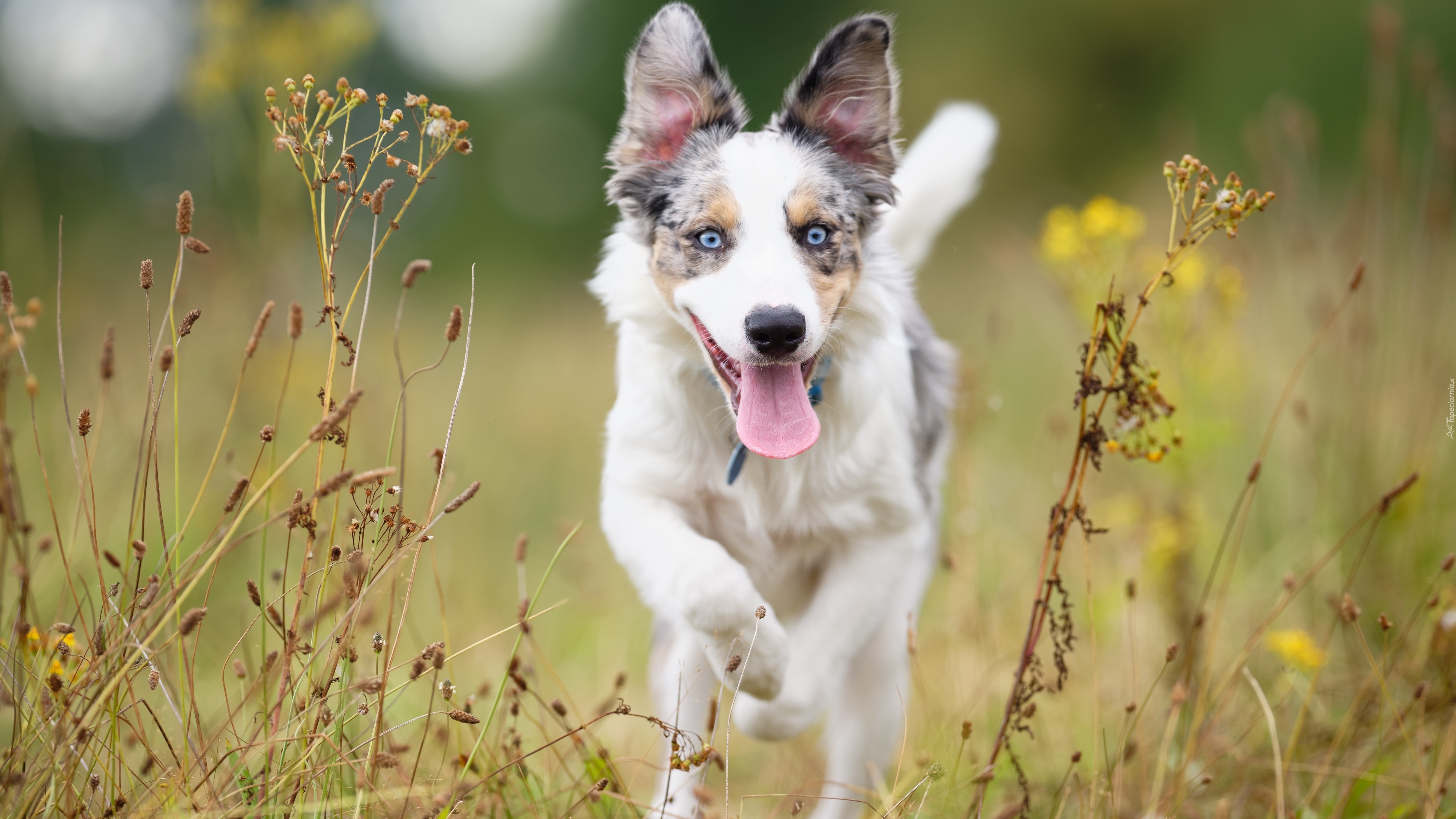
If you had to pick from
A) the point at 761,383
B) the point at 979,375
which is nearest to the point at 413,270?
the point at 761,383

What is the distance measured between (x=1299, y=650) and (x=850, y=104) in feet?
6.85

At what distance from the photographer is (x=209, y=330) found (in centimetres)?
496

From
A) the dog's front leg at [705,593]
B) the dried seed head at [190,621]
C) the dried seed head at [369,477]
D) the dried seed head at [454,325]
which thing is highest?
the dried seed head at [454,325]

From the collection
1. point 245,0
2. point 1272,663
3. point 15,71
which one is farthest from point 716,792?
point 15,71

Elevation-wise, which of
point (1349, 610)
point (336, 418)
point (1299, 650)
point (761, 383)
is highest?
point (336, 418)

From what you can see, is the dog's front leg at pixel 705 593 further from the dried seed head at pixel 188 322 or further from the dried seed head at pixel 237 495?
the dried seed head at pixel 188 322

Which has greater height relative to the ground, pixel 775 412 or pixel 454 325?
pixel 454 325

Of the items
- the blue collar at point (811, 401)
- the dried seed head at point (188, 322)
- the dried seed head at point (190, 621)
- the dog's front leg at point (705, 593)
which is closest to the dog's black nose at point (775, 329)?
the blue collar at point (811, 401)

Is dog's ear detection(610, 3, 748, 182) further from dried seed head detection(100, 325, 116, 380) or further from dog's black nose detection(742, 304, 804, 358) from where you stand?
dried seed head detection(100, 325, 116, 380)

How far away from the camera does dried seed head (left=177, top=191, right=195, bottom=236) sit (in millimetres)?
1812

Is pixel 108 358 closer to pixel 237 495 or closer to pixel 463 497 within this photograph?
pixel 237 495

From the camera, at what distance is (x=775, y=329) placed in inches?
94.3

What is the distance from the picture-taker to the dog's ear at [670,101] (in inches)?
113

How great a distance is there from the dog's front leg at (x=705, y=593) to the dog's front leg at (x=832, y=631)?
0.45 ft
